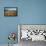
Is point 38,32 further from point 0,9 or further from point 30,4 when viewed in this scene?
point 0,9

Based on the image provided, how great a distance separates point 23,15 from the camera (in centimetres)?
476

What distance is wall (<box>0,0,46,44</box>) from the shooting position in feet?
15.5

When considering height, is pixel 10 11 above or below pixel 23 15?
above

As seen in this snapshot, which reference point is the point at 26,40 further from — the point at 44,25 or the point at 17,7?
the point at 17,7

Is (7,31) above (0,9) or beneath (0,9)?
beneath

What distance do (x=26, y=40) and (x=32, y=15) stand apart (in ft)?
2.94

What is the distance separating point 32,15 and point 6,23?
943 millimetres

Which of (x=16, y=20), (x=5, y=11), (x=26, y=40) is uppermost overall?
(x=5, y=11)

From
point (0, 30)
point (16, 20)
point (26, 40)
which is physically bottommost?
point (26, 40)

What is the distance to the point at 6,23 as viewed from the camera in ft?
15.5

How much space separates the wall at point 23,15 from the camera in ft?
15.5

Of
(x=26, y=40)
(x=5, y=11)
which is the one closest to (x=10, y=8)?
(x=5, y=11)

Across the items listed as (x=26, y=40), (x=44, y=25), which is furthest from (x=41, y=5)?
(x=26, y=40)

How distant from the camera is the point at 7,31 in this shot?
4.72 meters
